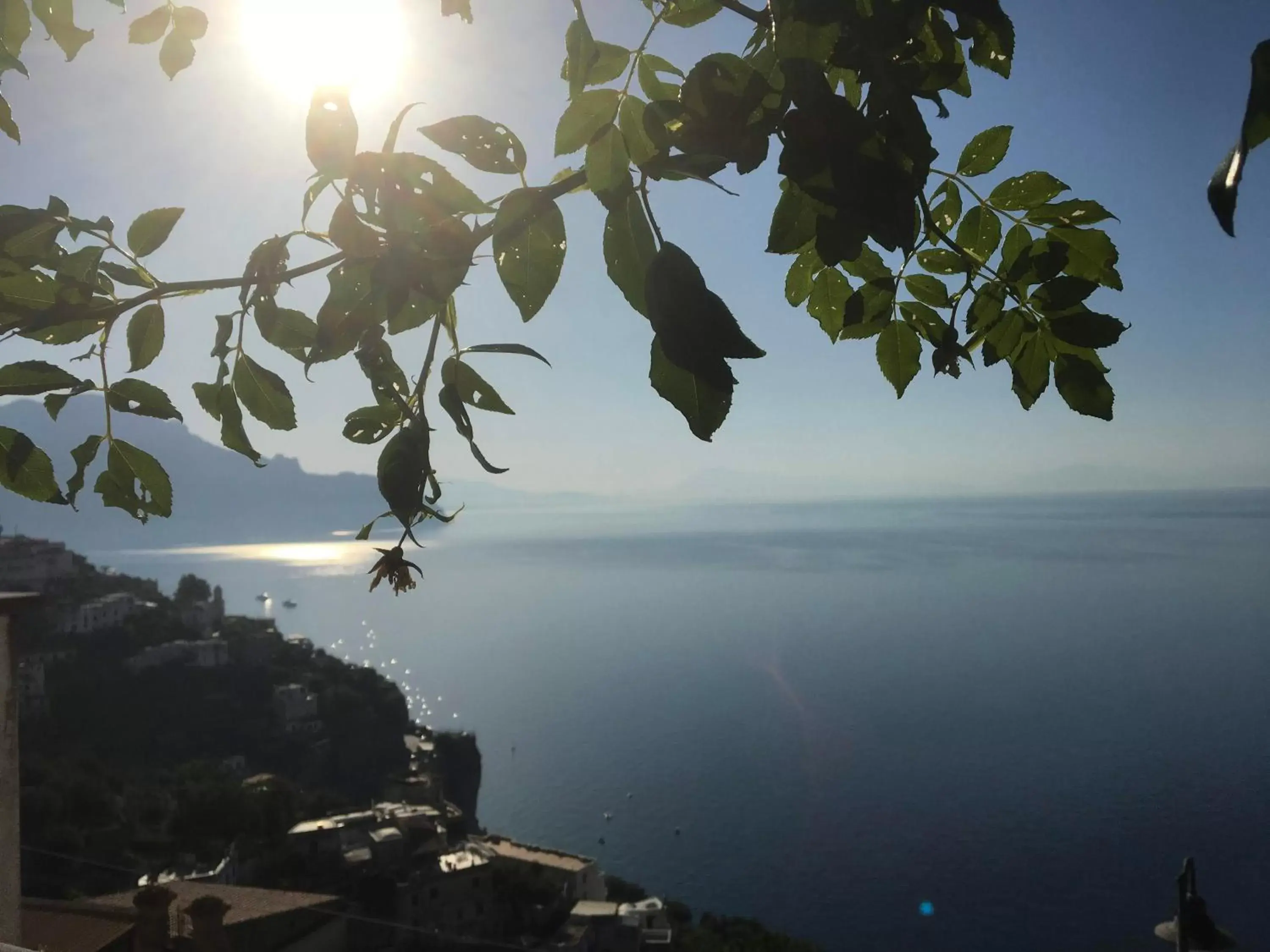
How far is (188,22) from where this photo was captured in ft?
3.16

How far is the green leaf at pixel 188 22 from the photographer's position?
3.16 ft

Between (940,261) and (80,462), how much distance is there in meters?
0.80

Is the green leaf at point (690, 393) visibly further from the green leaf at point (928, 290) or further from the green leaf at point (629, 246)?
the green leaf at point (928, 290)

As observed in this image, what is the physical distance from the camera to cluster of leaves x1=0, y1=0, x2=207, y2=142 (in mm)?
915

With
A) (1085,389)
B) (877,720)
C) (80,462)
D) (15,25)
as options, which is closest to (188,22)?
(15,25)

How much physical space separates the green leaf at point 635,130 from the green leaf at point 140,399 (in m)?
0.45

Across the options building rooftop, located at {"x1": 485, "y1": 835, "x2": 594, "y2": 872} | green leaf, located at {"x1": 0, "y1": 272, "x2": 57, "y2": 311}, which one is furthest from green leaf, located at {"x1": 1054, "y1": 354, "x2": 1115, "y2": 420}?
building rooftop, located at {"x1": 485, "y1": 835, "x2": 594, "y2": 872}

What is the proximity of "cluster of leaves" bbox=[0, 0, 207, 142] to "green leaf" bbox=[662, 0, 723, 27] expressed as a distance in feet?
2.30

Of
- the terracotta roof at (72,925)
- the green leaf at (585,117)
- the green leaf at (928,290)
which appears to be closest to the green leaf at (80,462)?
the green leaf at (585,117)

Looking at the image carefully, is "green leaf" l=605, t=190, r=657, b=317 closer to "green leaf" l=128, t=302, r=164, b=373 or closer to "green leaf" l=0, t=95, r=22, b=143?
"green leaf" l=128, t=302, r=164, b=373

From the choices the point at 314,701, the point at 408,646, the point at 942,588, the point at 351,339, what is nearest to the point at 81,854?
the point at 314,701

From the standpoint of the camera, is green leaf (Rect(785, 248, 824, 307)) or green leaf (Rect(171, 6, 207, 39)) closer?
green leaf (Rect(785, 248, 824, 307))

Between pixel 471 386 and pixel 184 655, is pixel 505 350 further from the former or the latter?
pixel 184 655

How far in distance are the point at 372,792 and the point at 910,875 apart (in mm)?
20574
